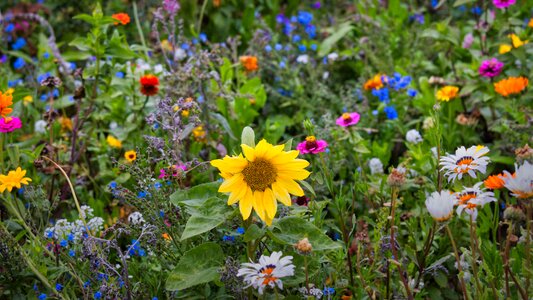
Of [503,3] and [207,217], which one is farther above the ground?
[503,3]

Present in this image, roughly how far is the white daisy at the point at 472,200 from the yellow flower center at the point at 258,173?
1.46ft

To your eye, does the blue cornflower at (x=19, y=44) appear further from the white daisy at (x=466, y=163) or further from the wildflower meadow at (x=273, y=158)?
the white daisy at (x=466, y=163)

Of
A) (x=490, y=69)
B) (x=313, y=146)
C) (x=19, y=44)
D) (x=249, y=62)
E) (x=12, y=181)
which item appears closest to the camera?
(x=12, y=181)

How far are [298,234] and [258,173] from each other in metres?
0.20

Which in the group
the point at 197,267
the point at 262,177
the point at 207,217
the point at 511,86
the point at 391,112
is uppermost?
the point at 511,86

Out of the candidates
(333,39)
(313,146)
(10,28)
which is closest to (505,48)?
(333,39)

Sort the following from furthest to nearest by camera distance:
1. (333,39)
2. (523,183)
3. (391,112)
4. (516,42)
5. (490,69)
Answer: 1. (333,39)
2. (516,42)
3. (391,112)
4. (490,69)
5. (523,183)

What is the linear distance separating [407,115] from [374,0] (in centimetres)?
117

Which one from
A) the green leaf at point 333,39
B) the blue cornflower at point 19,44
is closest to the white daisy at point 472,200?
the green leaf at point 333,39

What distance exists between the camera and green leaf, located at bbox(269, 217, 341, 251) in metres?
1.60

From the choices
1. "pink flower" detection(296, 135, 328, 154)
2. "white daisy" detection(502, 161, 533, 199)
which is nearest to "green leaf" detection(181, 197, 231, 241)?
"pink flower" detection(296, 135, 328, 154)

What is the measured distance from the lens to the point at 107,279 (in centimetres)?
186

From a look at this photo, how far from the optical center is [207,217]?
161 cm

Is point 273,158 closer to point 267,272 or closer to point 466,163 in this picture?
point 267,272
